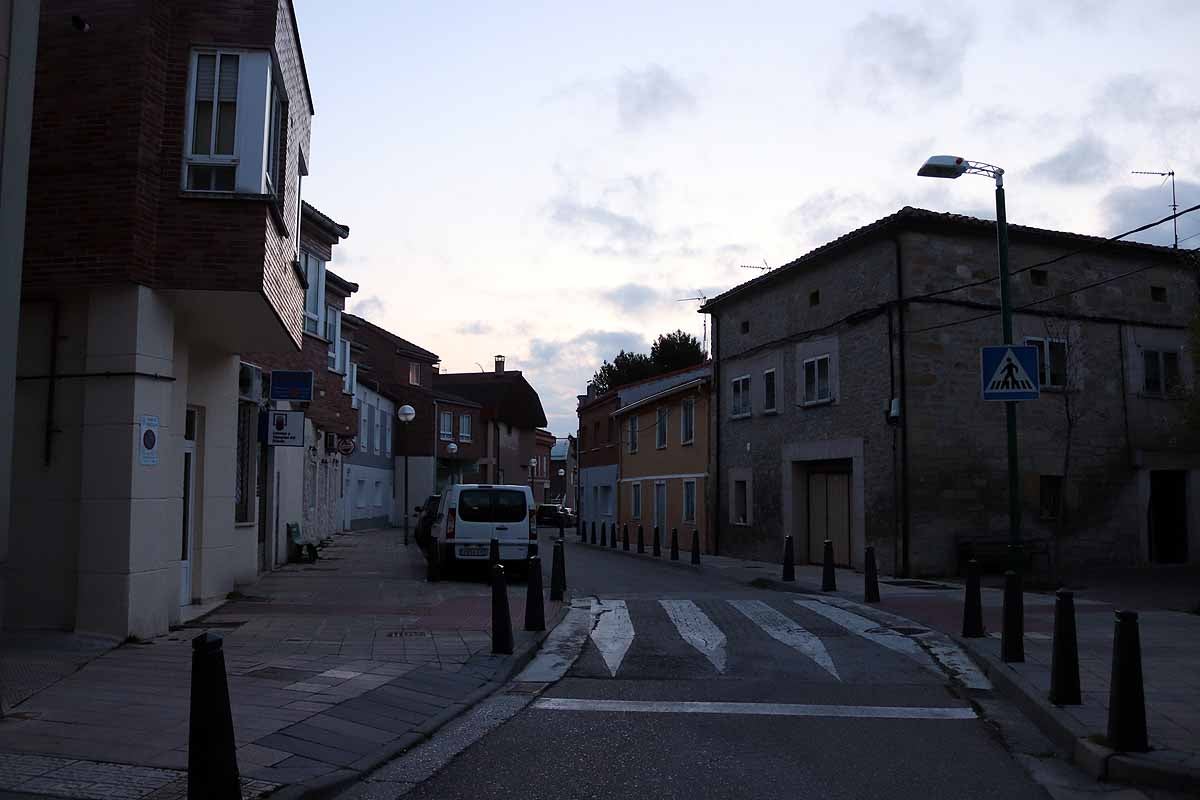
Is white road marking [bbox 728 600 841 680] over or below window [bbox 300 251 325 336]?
below

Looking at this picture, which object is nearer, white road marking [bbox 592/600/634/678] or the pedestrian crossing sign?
white road marking [bbox 592/600/634/678]

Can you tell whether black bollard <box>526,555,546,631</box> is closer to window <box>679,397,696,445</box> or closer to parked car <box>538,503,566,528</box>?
window <box>679,397,696,445</box>

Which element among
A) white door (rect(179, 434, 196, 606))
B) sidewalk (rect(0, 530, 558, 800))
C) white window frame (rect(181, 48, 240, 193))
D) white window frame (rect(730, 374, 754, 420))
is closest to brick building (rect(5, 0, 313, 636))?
white window frame (rect(181, 48, 240, 193))

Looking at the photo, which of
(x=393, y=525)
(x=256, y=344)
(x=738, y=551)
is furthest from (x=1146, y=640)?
(x=393, y=525)

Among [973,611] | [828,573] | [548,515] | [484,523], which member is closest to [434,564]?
[484,523]

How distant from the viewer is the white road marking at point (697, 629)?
1022 centimetres

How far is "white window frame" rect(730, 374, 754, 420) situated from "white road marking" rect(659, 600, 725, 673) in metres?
13.6

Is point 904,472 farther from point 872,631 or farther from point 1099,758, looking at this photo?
point 1099,758

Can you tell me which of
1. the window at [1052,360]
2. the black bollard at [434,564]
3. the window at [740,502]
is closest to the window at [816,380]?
the window at [1052,360]

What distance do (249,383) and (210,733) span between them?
11.3 metres

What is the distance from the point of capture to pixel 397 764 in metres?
6.04

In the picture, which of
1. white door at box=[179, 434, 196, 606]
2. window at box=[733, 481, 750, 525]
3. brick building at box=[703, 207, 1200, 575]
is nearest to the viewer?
white door at box=[179, 434, 196, 606]

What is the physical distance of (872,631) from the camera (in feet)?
39.4

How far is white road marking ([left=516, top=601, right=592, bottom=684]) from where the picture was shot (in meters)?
9.16
